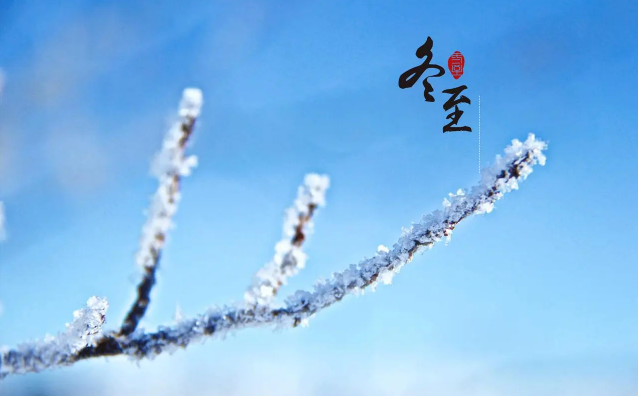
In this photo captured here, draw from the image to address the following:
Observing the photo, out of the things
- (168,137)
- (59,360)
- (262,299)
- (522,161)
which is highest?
(522,161)

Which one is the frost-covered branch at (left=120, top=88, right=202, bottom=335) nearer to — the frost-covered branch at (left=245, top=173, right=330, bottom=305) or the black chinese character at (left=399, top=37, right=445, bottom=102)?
the frost-covered branch at (left=245, top=173, right=330, bottom=305)

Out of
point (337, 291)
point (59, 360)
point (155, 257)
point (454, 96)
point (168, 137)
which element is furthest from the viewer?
point (454, 96)

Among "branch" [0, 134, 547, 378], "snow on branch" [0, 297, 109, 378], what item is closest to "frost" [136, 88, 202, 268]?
"branch" [0, 134, 547, 378]

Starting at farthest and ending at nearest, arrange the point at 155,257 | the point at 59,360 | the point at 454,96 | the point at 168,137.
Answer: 1. the point at 454,96
2. the point at 59,360
3. the point at 155,257
4. the point at 168,137

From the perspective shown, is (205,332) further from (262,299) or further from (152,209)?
(152,209)

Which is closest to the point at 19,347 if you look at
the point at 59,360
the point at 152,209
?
the point at 59,360

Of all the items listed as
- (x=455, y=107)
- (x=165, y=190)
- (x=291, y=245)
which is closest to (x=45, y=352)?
(x=165, y=190)

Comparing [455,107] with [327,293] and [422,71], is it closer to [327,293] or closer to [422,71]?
Result: [422,71]

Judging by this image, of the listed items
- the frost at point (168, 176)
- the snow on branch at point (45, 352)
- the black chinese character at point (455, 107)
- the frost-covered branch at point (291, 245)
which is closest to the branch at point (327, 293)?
the snow on branch at point (45, 352)
